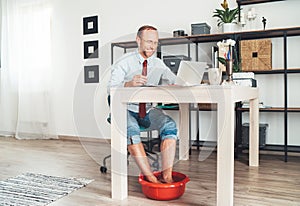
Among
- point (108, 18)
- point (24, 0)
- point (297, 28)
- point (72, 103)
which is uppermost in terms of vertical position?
point (24, 0)

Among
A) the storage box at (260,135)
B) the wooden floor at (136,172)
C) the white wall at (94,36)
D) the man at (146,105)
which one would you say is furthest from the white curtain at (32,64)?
the storage box at (260,135)

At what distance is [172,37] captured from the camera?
3.27 metres

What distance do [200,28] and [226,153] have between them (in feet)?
6.06

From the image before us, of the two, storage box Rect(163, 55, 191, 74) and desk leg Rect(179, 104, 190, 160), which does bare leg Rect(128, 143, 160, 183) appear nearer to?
desk leg Rect(179, 104, 190, 160)

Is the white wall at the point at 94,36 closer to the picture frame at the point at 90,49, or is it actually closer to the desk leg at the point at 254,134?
the picture frame at the point at 90,49

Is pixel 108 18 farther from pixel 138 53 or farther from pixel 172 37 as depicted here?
pixel 138 53

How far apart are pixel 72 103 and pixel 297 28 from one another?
115 inches

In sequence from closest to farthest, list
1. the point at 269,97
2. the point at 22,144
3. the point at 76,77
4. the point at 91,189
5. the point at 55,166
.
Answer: the point at 91,189 → the point at 55,166 → the point at 269,97 → the point at 22,144 → the point at 76,77

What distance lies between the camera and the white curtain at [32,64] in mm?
4207

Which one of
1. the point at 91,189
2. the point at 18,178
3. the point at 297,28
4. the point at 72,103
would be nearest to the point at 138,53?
the point at 91,189

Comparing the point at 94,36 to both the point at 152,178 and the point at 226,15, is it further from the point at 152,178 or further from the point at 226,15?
the point at 152,178

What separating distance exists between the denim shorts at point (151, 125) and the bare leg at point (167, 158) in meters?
0.04

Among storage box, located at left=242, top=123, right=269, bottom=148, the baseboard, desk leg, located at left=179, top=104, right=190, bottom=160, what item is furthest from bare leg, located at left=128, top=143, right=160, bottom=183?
the baseboard

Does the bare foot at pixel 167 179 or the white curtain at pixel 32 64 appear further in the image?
the white curtain at pixel 32 64
